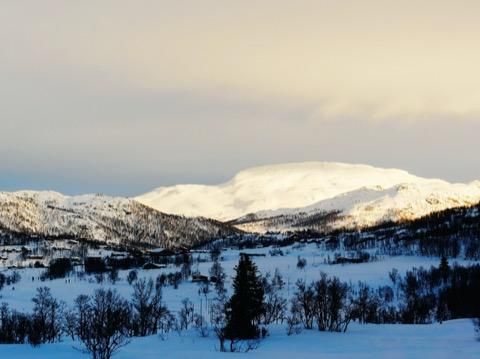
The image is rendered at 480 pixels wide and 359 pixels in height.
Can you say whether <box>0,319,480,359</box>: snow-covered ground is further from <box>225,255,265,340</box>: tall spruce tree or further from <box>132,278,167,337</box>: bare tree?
<box>132,278,167,337</box>: bare tree

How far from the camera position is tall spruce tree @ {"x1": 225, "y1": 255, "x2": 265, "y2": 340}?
163 ft

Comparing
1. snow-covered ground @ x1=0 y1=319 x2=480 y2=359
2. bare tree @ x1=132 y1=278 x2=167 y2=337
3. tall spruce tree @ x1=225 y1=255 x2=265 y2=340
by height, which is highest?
tall spruce tree @ x1=225 y1=255 x2=265 y2=340

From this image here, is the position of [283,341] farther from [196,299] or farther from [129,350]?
[196,299]

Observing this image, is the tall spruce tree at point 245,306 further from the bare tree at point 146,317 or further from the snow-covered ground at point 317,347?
the bare tree at point 146,317

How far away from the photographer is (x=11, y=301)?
605 feet

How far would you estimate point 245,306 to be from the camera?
53281 millimetres

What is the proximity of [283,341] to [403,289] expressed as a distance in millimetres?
159559

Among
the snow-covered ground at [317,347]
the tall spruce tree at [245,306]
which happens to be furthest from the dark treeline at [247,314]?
the snow-covered ground at [317,347]

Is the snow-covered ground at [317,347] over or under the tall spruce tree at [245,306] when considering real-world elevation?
under

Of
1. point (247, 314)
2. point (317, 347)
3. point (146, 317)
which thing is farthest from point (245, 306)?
point (146, 317)

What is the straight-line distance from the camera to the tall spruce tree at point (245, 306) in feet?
163

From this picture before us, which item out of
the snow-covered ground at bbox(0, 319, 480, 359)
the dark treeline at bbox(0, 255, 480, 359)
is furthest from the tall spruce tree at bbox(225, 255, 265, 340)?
the snow-covered ground at bbox(0, 319, 480, 359)

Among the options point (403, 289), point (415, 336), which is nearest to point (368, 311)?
point (403, 289)

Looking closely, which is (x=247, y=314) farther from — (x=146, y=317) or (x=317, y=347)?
(x=146, y=317)
